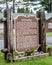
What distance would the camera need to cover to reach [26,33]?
9812 millimetres

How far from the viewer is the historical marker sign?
964 centimetres

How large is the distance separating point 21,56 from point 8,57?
0.55 metres

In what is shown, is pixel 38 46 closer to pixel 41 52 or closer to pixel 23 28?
pixel 41 52

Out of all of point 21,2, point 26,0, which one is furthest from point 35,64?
point 21,2

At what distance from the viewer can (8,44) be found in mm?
9062

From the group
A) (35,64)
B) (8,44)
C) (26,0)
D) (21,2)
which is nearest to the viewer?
(35,64)

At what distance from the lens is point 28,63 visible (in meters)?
8.58

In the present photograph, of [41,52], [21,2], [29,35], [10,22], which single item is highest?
[10,22]

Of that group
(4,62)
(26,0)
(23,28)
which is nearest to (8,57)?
(4,62)

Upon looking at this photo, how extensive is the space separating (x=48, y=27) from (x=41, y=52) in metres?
29.6

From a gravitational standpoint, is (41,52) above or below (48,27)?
above

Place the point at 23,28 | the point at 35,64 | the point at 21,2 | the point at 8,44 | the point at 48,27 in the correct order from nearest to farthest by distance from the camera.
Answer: the point at 35,64
the point at 8,44
the point at 23,28
the point at 48,27
the point at 21,2

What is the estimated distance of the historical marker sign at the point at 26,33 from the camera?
9641 millimetres

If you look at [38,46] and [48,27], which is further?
[48,27]
